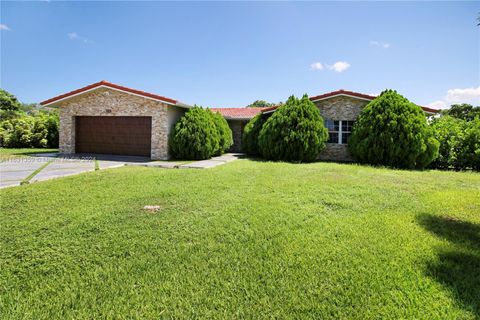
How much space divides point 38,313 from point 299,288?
2.54 metres

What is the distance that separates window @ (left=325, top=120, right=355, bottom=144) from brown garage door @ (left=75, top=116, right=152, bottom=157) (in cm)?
1077

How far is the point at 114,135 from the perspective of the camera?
14.7 metres

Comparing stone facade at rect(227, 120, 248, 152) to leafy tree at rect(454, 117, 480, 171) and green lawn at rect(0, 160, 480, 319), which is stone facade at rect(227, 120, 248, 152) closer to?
leafy tree at rect(454, 117, 480, 171)

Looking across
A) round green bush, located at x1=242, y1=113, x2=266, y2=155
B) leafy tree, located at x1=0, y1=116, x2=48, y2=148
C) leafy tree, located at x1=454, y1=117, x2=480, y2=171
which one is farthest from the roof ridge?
leafy tree, located at x1=454, y1=117, x2=480, y2=171

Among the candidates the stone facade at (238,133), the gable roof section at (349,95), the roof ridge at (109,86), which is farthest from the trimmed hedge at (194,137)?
the stone facade at (238,133)

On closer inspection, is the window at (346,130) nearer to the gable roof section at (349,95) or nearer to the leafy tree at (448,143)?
the gable roof section at (349,95)

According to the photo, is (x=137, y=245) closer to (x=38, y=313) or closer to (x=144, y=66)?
(x=38, y=313)

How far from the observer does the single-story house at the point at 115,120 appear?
13.3 meters

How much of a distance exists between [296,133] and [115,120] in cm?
1062

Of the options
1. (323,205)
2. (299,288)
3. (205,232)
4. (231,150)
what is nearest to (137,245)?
(205,232)

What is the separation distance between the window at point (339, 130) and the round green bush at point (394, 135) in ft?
6.83

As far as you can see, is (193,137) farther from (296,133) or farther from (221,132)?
(296,133)

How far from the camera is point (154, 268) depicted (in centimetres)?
295

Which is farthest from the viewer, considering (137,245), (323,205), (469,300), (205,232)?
(323,205)
